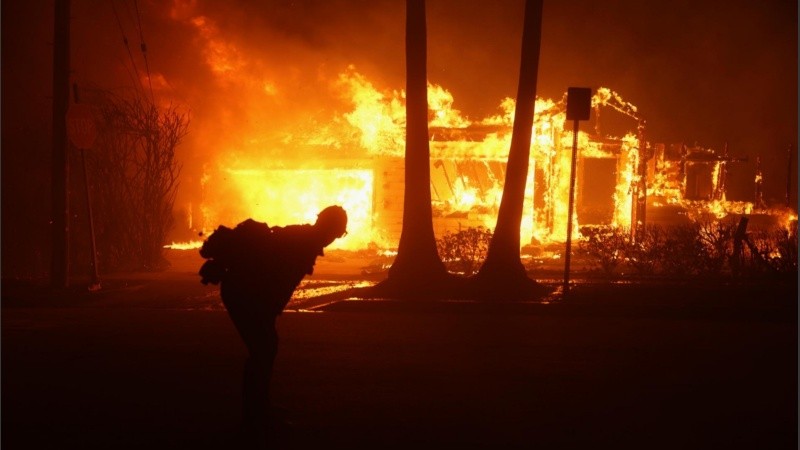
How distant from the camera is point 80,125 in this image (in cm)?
1552

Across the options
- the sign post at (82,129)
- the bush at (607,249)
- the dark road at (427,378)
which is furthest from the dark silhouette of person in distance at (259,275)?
the bush at (607,249)

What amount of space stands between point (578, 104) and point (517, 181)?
1.71 metres

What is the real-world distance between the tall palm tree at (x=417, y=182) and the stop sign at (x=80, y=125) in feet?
18.7

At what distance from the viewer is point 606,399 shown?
25.3 feet

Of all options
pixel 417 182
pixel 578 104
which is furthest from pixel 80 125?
pixel 578 104

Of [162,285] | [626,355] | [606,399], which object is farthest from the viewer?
[162,285]

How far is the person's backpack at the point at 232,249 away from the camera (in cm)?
648

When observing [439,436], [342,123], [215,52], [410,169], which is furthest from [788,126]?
[439,436]

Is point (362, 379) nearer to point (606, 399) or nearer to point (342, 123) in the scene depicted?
point (606, 399)

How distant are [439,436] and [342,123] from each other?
70.4 feet

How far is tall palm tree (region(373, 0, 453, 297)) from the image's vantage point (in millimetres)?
14586

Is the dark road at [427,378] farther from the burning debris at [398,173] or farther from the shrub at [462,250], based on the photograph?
the burning debris at [398,173]

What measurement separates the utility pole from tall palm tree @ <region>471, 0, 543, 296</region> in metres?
7.29

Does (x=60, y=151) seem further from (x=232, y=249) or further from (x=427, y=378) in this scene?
(x=232, y=249)
